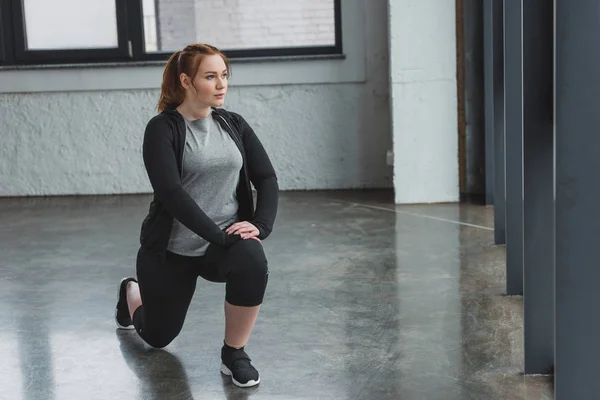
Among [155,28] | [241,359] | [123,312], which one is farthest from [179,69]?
[155,28]

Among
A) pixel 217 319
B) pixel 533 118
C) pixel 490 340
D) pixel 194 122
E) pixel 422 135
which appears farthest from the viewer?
pixel 422 135

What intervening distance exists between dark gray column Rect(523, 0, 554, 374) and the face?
0.97m

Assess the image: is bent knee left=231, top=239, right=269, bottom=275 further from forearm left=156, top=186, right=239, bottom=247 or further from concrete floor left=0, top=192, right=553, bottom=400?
concrete floor left=0, top=192, right=553, bottom=400

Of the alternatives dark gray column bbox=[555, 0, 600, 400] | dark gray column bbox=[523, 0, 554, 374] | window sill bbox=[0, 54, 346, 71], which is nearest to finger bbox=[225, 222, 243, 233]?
dark gray column bbox=[523, 0, 554, 374]

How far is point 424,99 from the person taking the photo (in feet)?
21.1

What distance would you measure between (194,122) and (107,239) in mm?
2653

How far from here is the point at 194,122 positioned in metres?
3.23

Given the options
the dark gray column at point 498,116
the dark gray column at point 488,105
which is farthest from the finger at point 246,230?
the dark gray column at point 488,105

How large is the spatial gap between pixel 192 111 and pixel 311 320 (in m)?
1.07

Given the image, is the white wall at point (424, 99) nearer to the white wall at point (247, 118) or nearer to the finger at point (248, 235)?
the white wall at point (247, 118)

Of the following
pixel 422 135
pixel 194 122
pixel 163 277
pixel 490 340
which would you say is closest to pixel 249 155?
pixel 194 122

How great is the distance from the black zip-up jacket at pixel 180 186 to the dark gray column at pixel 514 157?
49.7 inches

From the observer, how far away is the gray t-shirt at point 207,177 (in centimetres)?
317

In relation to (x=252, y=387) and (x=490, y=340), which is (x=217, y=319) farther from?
(x=490, y=340)
